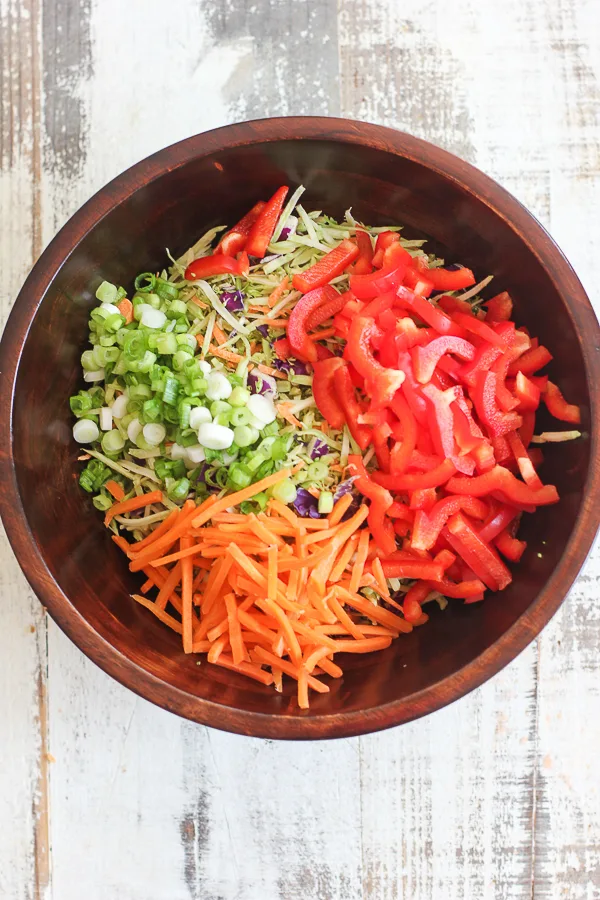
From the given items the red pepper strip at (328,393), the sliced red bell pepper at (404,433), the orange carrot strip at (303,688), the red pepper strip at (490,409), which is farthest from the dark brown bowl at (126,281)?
the red pepper strip at (328,393)

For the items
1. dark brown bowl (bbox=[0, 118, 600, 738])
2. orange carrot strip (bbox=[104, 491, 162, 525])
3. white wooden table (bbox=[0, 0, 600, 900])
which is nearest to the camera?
dark brown bowl (bbox=[0, 118, 600, 738])

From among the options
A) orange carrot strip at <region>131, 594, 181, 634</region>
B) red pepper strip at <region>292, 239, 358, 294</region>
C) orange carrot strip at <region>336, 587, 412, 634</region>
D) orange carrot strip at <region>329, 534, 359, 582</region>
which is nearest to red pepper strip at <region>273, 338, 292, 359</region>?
red pepper strip at <region>292, 239, 358, 294</region>

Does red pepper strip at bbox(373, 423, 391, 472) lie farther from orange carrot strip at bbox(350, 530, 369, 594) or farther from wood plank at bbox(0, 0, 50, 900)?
wood plank at bbox(0, 0, 50, 900)

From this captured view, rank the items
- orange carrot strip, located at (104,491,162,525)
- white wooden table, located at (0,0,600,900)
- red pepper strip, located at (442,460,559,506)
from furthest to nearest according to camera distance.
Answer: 1. white wooden table, located at (0,0,600,900)
2. orange carrot strip, located at (104,491,162,525)
3. red pepper strip, located at (442,460,559,506)

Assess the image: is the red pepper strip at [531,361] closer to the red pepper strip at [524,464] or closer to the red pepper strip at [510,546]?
the red pepper strip at [524,464]

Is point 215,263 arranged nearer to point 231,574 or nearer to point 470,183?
→ point 470,183

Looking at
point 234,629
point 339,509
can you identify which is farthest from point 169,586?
point 339,509

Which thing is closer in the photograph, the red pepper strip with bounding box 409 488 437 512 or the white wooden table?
the red pepper strip with bounding box 409 488 437 512
